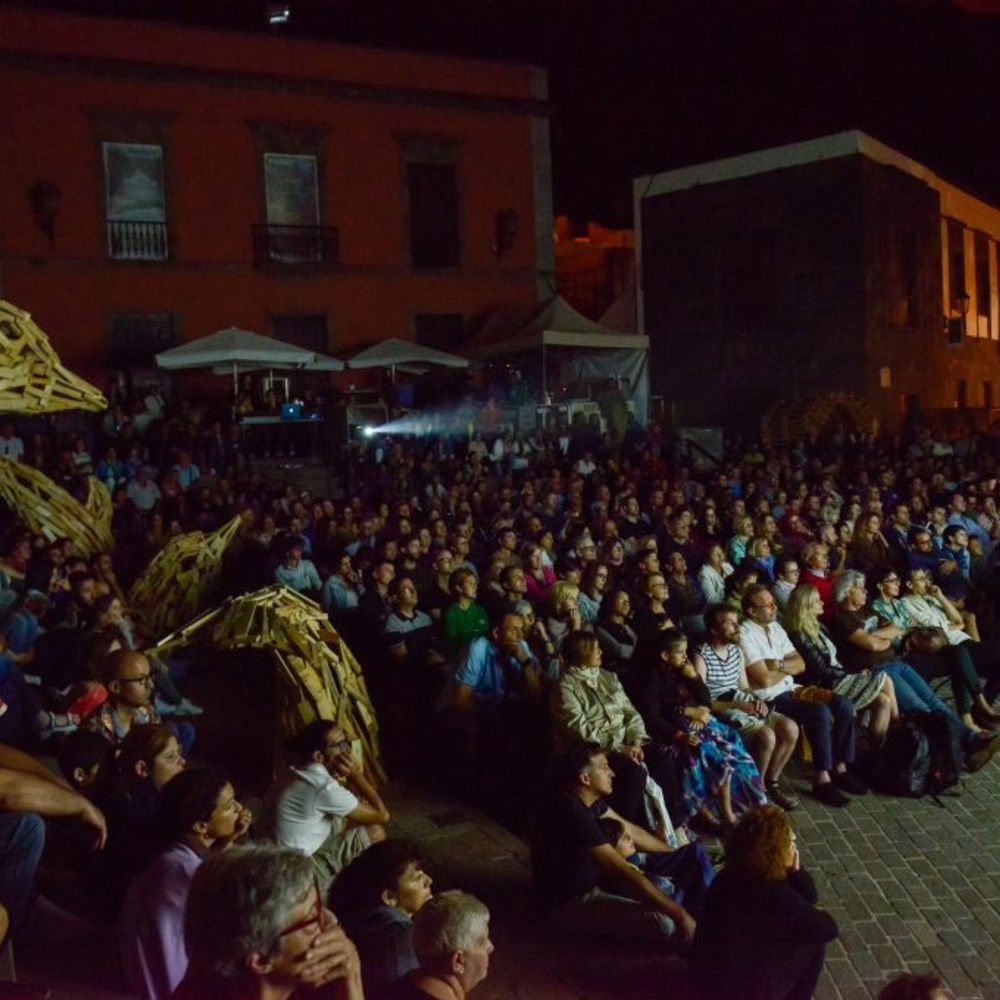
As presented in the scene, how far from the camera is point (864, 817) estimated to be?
6.26 meters

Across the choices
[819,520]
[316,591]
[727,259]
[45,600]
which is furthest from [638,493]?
[727,259]

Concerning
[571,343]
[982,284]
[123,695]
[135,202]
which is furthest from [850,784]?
[982,284]

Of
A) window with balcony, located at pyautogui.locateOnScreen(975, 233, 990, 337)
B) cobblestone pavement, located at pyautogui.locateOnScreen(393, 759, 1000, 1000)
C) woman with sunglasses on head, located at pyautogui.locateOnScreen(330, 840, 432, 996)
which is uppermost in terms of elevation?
window with balcony, located at pyautogui.locateOnScreen(975, 233, 990, 337)

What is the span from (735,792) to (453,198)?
18215 mm

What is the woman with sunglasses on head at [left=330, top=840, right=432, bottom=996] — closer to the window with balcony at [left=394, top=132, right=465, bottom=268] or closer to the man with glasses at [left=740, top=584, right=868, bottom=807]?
the man with glasses at [left=740, top=584, right=868, bottom=807]

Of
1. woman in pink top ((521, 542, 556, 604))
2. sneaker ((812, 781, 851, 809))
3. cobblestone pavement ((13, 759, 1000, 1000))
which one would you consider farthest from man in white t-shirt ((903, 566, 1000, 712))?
woman in pink top ((521, 542, 556, 604))

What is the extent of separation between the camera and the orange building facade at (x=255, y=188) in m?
18.8

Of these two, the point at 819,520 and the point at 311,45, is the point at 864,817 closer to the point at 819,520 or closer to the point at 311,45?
the point at 819,520

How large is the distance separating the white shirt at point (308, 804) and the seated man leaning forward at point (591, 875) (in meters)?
0.88

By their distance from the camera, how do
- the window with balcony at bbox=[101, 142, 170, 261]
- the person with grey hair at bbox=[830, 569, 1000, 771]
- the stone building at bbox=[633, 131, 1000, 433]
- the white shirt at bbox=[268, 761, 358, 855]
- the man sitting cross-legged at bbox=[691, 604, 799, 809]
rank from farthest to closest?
the stone building at bbox=[633, 131, 1000, 433], the window with balcony at bbox=[101, 142, 170, 261], the person with grey hair at bbox=[830, 569, 1000, 771], the man sitting cross-legged at bbox=[691, 604, 799, 809], the white shirt at bbox=[268, 761, 358, 855]

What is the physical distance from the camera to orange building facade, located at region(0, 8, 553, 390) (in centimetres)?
1877

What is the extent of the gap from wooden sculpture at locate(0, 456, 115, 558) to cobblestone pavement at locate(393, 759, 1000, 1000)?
430 cm

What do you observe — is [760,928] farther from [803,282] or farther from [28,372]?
[803,282]

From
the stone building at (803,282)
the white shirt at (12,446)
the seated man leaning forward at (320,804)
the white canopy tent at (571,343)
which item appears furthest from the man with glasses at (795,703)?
the stone building at (803,282)
